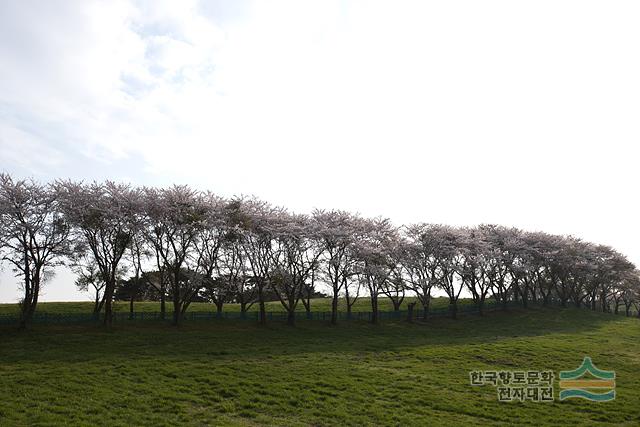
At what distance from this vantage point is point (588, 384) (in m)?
31.8

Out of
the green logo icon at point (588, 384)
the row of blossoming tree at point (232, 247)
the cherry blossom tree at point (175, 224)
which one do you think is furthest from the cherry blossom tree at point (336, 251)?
the green logo icon at point (588, 384)

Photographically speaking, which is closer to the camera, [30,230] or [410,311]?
[30,230]

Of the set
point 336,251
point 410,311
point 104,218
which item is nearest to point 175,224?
point 104,218

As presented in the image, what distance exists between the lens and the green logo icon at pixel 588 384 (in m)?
28.2

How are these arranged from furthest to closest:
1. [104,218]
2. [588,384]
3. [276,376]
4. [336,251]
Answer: [336,251], [104,218], [588,384], [276,376]

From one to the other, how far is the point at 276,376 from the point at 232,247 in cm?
2529

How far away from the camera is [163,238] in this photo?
Answer: 157 ft

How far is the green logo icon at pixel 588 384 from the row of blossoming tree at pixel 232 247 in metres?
26.7

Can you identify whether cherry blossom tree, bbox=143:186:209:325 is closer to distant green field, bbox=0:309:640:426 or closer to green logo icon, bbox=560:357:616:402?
distant green field, bbox=0:309:640:426

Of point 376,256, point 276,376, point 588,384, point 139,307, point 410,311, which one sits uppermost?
point 376,256

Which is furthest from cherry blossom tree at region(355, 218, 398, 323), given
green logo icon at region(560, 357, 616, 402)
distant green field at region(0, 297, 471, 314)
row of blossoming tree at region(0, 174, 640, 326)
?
green logo icon at region(560, 357, 616, 402)

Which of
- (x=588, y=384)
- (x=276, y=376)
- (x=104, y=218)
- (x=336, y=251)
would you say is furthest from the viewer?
(x=336, y=251)

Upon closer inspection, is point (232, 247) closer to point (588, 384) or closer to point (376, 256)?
point (376, 256)

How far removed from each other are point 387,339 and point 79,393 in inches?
1314
